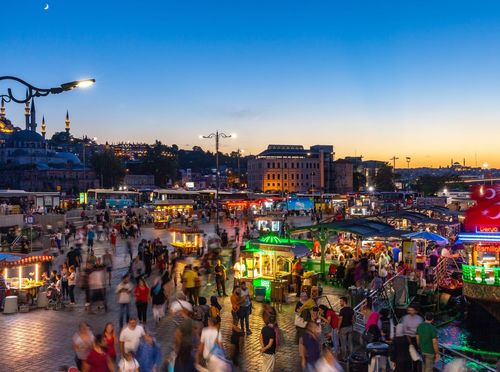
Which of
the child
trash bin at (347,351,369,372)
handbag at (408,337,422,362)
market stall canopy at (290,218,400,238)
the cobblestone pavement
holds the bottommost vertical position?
the cobblestone pavement

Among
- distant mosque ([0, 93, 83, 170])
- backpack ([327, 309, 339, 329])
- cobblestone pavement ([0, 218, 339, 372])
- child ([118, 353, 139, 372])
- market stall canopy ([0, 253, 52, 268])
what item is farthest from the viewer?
distant mosque ([0, 93, 83, 170])

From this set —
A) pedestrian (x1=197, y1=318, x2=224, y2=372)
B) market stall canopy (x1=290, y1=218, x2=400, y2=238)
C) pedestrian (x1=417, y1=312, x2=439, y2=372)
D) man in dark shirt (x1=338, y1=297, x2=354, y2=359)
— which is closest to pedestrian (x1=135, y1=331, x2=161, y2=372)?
pedestrian (x1=197, y1=318, x2=224, y2=372)

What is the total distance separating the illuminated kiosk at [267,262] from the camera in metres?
17.6

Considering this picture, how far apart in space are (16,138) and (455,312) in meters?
142

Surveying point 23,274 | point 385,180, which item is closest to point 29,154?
point 385,180

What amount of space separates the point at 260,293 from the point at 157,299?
4.38m

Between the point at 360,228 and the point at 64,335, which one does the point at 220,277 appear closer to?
the point at 64,335

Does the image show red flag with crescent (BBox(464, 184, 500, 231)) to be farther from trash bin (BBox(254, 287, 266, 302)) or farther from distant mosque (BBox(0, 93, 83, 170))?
distant mosque (BBox(0, 93, 83, 170))

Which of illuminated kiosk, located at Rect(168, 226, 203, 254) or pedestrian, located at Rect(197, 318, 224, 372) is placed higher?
pedestrian, located at Rect(197, 318, 224, 372)

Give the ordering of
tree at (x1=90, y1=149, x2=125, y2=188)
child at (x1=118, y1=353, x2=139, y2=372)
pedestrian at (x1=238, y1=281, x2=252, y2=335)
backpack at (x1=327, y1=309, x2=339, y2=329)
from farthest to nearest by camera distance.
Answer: tree at (x1=90, y1=149, x2=125, y2=188)
pedestrian at (x1=238, y1=281, x2=252, y2=335)
backpack at (x1=327, y1=309, x2=339, y2=329)
child at (x1=118, y1=353, x2=139, y2=372)

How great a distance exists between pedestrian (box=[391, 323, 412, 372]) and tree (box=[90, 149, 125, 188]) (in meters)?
110

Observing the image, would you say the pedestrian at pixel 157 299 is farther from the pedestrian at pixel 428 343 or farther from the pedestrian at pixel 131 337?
the pedestrian at pixel 428 343

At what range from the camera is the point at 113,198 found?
67625 mm

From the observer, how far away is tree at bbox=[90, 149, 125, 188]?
114375 millimetres
